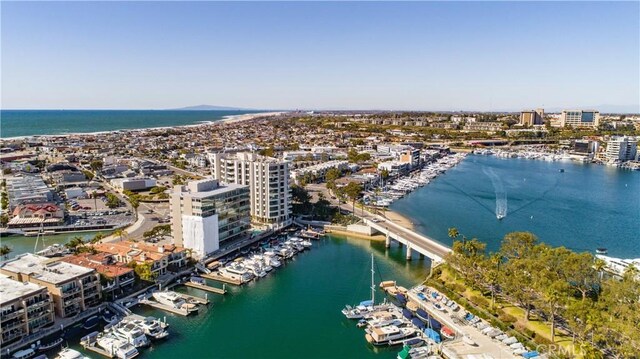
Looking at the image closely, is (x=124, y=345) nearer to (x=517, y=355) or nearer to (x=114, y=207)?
(x=517, y=355)

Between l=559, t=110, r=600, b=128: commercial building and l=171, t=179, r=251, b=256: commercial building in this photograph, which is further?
l=559, t=110, r=600, b=128: commercial building

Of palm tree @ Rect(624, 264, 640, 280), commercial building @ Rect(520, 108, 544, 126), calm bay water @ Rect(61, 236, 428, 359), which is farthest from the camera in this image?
commercial building @ Rect(520, 108, 544, 126)

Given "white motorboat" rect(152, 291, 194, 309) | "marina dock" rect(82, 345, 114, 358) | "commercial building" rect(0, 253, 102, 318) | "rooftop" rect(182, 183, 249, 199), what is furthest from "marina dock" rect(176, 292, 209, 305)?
"rooftop" rect(182, 183, 249, 199)

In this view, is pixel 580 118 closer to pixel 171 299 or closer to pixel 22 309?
pixel 171 299

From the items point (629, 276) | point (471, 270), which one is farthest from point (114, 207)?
point (629, 276)

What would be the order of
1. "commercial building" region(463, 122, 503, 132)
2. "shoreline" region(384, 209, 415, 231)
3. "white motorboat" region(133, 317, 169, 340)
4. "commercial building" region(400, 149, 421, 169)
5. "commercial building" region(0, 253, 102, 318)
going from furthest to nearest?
1. "commercial building" region(463, 122, 503, 132)
2. "commercial building" region(400, 149, 421, 169)
3. "shoreline" region(384, 209, 415, 231)
4. "commercial building" region(0, 253, 102, 318)
5. "white motorboat" region(133, 317, 169, 340)

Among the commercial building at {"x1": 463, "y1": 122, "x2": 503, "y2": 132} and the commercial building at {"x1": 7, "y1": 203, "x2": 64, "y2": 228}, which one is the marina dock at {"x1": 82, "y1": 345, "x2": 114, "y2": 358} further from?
the commercial building at {"x1": 463, "y1": 122, "x2": 503, "y2": 132}

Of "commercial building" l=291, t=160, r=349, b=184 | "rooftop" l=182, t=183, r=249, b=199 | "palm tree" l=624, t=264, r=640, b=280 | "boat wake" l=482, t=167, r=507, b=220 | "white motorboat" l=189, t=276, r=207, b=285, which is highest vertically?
"rooftop" l=182, t=183, r=249, b=199
